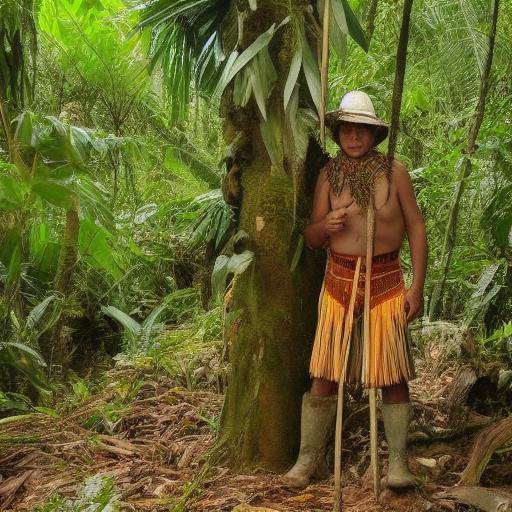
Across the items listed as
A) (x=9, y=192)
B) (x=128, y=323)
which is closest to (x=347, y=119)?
(x=9, y=192)

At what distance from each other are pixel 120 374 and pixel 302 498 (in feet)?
8.21

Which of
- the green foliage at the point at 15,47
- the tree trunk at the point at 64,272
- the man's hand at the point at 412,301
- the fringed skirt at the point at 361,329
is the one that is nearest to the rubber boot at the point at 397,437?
the fringed skirt at the point at 361,329

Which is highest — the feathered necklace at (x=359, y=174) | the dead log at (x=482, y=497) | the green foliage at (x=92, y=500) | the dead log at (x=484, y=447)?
the feathered necklace at (x=359, y=174)

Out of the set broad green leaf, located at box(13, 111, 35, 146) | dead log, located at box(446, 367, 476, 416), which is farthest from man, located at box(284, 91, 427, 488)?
broad green leaf, located at box(13, 111, 35, 146)

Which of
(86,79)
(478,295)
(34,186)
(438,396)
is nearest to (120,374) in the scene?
(34,186)

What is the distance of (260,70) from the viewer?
10.1 ft

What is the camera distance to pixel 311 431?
3.12 metres

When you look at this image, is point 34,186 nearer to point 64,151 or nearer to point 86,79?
point 64,151

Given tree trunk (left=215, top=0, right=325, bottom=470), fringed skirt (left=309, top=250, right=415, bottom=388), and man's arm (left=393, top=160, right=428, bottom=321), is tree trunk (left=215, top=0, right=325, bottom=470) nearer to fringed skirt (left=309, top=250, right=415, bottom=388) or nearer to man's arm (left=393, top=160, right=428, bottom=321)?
fringed skirt (left=309, top=250, right=415, bottom=388)

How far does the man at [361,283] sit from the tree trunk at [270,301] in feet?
0.46

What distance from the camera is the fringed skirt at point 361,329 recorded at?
3031 mm

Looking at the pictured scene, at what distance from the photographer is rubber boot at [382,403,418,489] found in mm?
2957

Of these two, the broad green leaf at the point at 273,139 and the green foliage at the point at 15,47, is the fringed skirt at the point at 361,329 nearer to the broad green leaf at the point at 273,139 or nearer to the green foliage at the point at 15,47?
the broad green leaf at the point at 273,139

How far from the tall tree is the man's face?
16 cm
